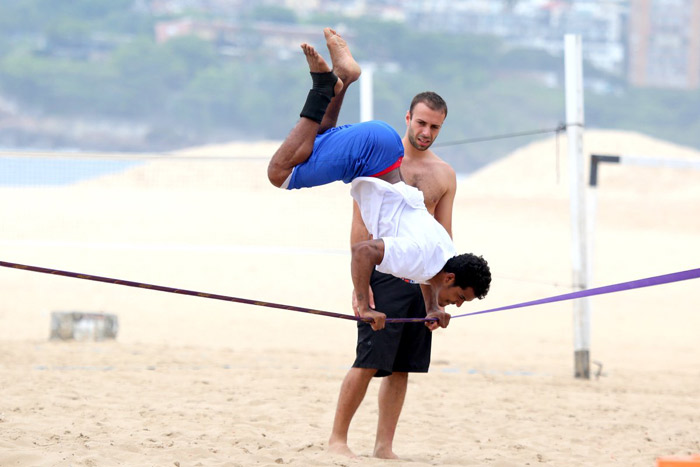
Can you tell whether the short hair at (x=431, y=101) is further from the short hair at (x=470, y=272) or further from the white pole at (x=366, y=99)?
the white pole at (x=366, y=99)

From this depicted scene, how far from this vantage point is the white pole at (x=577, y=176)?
7395 mm

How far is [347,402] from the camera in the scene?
4.65m

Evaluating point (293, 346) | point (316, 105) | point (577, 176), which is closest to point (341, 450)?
point (316, 105)

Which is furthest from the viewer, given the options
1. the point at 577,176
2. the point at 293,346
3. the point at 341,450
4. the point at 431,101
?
the point at 293,346

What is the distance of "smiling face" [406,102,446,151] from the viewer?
4508mm

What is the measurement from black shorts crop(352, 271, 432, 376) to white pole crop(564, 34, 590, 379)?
9.85 ft

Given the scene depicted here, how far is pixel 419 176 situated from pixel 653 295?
11937 millimetres

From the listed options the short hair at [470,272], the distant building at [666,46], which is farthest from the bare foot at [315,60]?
the distant building at [666,46]

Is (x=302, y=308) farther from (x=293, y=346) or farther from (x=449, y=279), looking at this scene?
(x=293, y=346)

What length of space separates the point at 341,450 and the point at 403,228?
107 centimetres

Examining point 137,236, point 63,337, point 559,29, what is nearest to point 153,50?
point 559,29

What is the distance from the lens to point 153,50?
48.3 m

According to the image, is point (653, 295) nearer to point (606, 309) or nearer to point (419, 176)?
point (606, 309)

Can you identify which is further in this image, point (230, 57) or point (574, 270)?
point (230, 57)
